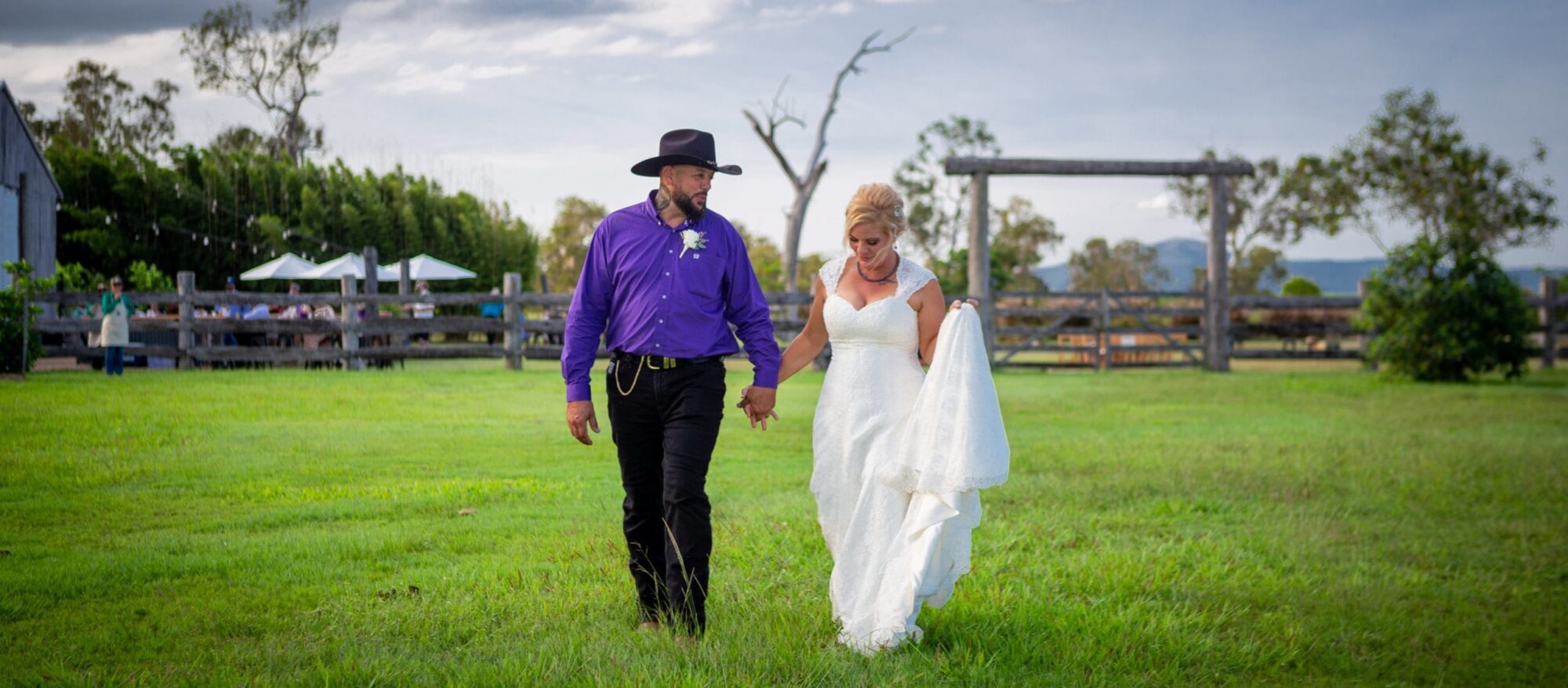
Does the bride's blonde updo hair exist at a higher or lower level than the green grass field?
higher

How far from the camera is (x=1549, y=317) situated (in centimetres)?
2403

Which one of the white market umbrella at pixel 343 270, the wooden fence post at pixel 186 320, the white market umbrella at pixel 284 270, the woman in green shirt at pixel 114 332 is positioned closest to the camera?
the woman in green shirt at pixel 114 332

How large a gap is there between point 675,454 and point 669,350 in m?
0.37

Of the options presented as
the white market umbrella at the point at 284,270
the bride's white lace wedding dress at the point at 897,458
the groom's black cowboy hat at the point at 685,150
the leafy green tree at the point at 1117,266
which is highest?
the leafy green tree at the point at 1117,266

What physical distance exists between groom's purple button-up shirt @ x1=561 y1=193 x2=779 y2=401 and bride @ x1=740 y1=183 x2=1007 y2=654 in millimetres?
317

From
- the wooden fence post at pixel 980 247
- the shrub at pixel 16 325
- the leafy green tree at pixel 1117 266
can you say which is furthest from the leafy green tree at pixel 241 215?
the leafy green tree at pixel 1117 266

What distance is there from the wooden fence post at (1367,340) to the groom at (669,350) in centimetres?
1832

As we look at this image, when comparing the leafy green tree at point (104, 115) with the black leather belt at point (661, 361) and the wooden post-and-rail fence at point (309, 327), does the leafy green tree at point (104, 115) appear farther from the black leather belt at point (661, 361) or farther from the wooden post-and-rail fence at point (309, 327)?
the black leather belt at point (661, 361)

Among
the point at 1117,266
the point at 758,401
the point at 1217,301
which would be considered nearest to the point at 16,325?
the point at 758,401

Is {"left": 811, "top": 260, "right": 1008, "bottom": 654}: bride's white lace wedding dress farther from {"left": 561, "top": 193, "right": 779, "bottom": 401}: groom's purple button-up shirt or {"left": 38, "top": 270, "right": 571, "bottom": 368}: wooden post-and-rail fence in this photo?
{"left": 38, "top": 270, "right": 571, "bottom": 368}: wooden post-and-rail fence

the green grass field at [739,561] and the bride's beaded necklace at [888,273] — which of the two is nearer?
the green grass field at [739,561]

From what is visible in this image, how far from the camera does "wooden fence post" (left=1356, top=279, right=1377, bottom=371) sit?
20484 mm

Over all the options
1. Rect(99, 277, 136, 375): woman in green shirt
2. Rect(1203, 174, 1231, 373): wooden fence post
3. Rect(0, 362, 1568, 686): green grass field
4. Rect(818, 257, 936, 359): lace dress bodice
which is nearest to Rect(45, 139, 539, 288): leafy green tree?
Rect(99, 277, 136, 375): woman in green shirt

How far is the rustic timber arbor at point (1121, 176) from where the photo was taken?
21.4 m
